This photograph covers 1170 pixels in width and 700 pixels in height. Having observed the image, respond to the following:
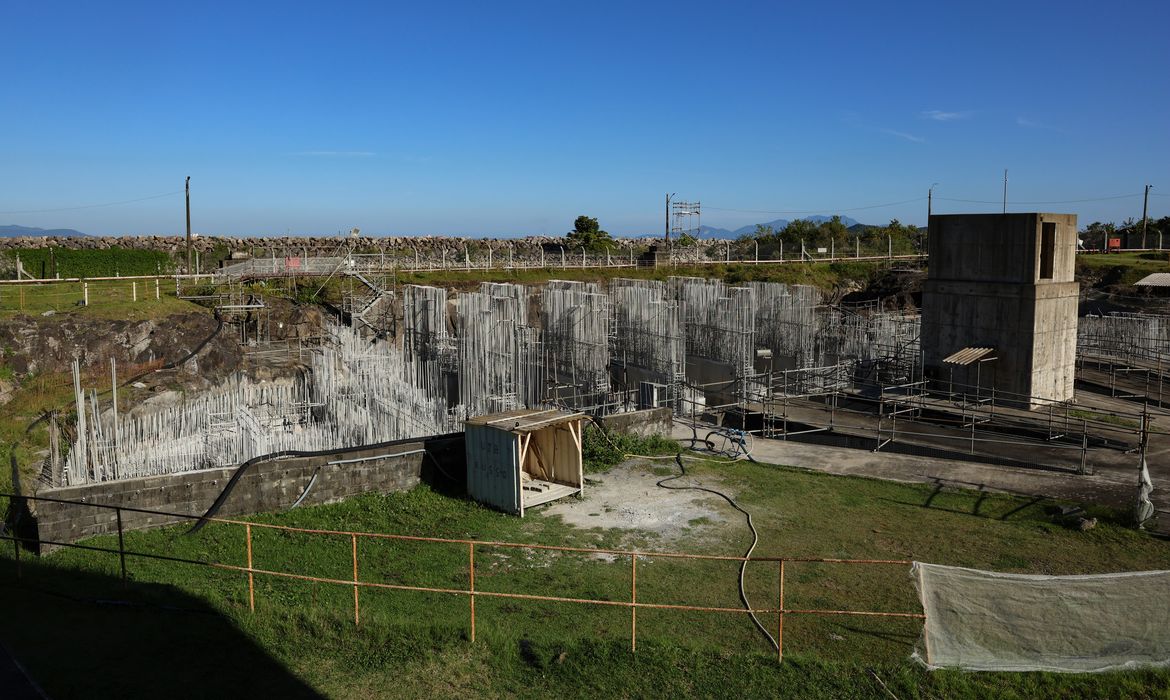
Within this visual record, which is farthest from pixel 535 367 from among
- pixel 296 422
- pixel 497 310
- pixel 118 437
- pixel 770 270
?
pixel 770 270

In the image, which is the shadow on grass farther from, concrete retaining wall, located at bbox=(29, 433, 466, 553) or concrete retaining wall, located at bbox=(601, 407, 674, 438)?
concrete retaining wall, located at bbox=(601, 407, 674, 438)

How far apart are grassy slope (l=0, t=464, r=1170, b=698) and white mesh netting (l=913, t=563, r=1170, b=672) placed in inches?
6.2

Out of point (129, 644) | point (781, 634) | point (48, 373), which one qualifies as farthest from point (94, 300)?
point (781, 634)

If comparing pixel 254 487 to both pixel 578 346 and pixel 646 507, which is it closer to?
pixel 646 507

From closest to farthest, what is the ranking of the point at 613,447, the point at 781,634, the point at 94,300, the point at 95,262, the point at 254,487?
the point at 781,634 < the point at 254,487 < the point at 613,447 < the point at 94,300 < the point at 95,262

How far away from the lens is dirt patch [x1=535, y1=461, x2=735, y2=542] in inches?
499

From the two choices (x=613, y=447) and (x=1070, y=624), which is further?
(x=613, y=447)

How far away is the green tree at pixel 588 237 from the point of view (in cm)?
5178

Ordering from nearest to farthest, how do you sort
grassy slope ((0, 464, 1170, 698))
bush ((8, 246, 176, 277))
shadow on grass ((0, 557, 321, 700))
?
shadow on grass ((0, 557, 321, 700))
grassy slope ((0, 464, 1170, 698))
bush ((8, 246, 176, 277))

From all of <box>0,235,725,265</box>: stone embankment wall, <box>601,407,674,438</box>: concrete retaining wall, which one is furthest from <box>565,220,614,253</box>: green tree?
<box>601,407,674,438</box>: concrete retaining wall

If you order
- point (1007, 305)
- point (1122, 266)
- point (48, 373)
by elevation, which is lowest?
point (48, 373)

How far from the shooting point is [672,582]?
1041 cm

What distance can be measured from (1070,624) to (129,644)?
9348 millimetres

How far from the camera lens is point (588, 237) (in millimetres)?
54219
